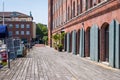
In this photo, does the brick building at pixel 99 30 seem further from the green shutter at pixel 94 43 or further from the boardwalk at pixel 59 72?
the boardwalk at pixel 59 72

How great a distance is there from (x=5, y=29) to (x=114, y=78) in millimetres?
6646

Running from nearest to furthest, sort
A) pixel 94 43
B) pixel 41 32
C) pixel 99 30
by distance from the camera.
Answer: pixel 99 30 < pixel 94 43 < pixel 41 32

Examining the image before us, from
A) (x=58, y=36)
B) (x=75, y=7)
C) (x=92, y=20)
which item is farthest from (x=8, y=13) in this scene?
(x=92, y=20)

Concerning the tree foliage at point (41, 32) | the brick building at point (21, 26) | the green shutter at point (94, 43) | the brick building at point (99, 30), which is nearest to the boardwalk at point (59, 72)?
the brick building at point (99, 30)

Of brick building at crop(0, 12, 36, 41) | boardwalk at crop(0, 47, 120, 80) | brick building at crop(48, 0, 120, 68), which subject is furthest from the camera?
brick building at crop(0, 12, 36, 41)

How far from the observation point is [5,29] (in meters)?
17.7

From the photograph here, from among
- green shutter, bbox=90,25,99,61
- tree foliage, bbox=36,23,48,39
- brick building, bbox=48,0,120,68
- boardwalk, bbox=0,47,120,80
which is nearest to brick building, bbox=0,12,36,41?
tree foliage, bbox=36,23,48,39

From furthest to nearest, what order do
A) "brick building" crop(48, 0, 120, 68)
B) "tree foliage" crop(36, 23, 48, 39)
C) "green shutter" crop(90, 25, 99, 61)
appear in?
"tree foliage" crop(36, 23, 48, 39) → "green shutter" crop(90, 25, 99, 61) → "brick building" crop(48, 0, 120, 68)

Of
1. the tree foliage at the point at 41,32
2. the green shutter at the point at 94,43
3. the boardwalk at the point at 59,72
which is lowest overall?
the boardwalk at the point at 59,72

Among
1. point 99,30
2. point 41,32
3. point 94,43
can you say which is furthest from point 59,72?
point 41,32

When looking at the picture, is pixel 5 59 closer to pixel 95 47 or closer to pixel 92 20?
pixel 95 47

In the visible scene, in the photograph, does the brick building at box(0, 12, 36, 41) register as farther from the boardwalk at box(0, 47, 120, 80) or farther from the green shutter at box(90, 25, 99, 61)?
the boardwalk at box(0, 47, 120, 80)

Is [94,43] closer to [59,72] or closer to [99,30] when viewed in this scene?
[99,30]

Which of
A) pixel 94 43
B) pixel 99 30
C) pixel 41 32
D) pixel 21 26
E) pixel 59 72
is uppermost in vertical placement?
pixel 21 26
